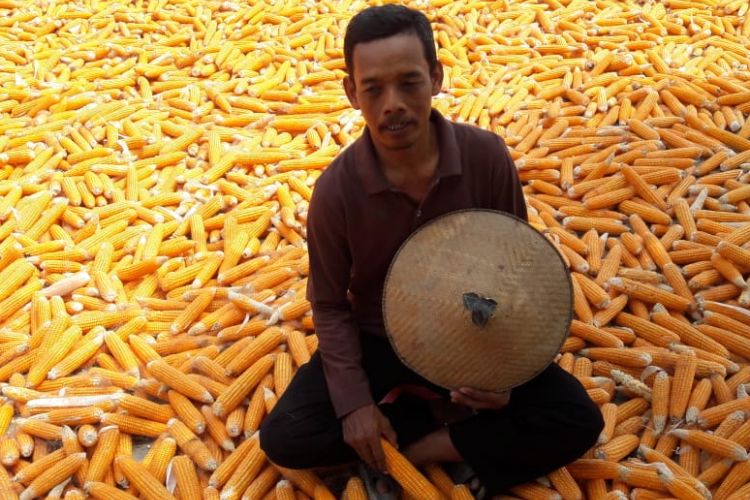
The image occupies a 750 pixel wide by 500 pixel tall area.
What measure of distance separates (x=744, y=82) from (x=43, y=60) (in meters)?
5.70

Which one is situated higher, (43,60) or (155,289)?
(43,60)

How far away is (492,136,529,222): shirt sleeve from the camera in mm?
2551

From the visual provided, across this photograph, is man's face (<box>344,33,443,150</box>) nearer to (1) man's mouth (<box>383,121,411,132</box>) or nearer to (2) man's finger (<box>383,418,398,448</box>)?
(1) man's mouth (<box>383,121,411,132</box>)

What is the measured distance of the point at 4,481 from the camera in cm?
282

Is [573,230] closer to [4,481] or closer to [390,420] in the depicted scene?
[390,420]

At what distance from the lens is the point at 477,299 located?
85.7 inches

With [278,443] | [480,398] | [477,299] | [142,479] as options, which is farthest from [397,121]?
[142,479]

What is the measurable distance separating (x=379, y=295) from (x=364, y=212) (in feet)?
1.24

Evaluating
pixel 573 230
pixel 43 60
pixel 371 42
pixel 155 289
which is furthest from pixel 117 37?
pixel 371 42

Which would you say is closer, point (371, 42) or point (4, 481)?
point (371, 42)

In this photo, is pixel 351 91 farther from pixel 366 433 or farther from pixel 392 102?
pixel 366 433

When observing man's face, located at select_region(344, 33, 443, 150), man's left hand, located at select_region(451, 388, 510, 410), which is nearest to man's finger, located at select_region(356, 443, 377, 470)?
man's left hand, located at select_region(451, 388, 510, 410)

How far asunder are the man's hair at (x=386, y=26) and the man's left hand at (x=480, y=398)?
3.59 feet

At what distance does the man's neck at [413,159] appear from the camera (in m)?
2.48
